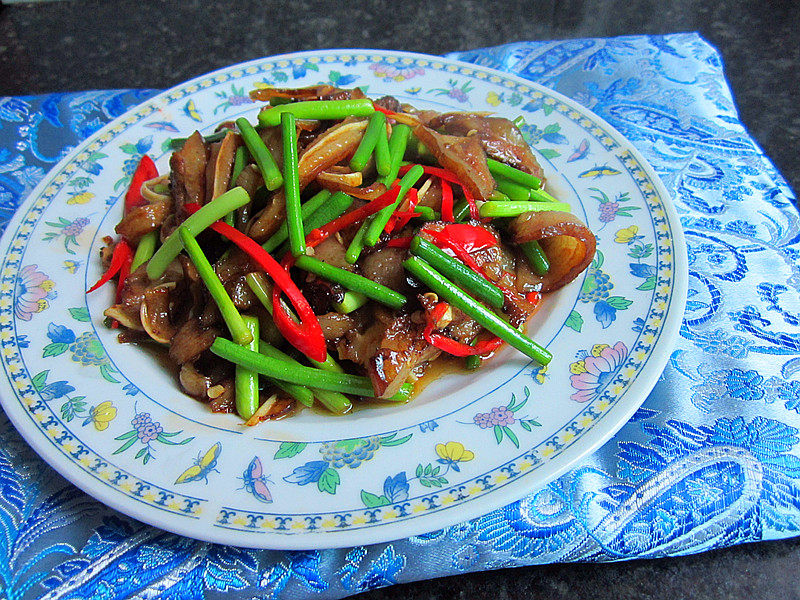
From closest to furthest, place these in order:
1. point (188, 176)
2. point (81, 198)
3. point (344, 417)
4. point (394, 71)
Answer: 1. point (344, 417)
2. point (188, 176)
3. point (81, 198)
4. point (394, 71)

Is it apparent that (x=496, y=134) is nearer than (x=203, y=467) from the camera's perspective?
No

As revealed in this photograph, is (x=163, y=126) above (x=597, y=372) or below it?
above

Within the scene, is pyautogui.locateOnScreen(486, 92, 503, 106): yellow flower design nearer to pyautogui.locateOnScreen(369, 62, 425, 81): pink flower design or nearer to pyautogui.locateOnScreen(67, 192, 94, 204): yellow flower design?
pyautogui.locateOnScreen(369, 62, 425, 81): pink flower design

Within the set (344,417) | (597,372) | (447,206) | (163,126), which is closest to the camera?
(597,372)

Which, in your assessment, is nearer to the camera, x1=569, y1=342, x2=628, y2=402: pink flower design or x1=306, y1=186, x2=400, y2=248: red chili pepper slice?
x1=569, y1=342, x2=628, y2=402: pink flower design

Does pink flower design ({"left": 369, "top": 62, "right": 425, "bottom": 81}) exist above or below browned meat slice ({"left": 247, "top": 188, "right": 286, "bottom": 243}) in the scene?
above

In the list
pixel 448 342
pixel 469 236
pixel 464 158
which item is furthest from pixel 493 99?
pixel 448 342

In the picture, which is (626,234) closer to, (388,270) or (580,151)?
(580,151)

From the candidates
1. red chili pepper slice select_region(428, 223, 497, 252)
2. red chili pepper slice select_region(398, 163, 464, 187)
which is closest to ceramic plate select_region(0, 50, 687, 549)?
red chili pepper slice select_region(428, 223, 497, 252)
